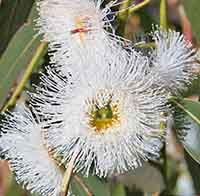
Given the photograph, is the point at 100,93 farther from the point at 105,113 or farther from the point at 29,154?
the point at 29,154

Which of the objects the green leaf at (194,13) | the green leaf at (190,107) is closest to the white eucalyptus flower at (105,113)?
the green leaf at (190,107)

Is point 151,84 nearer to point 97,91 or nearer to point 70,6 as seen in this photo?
point 97,91

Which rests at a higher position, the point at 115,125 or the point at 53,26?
the point at 53,26

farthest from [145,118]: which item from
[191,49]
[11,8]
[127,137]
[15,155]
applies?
[11,8]

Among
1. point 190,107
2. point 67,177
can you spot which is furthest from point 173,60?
point 67,177

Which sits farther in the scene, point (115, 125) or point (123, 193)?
point (123, 193)

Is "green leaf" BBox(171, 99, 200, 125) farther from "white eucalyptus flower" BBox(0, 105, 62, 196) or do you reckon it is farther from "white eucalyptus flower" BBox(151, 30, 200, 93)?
"white eucalyptus flower" BBox(0, 105, 62, 196)

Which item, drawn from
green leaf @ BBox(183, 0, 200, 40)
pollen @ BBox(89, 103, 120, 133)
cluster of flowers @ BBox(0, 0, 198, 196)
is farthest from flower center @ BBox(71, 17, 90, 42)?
green leaf @ BBox(183, 0, 200, 40)
